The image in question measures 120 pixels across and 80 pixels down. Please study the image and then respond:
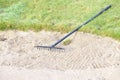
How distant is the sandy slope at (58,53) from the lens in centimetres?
646

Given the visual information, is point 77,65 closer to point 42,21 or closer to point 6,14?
point 42,21

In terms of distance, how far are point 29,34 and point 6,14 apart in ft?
3.78

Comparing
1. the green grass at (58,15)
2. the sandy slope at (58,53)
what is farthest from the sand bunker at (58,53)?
the green grass at (58,15)

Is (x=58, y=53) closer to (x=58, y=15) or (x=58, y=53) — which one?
(x=58, y=53)

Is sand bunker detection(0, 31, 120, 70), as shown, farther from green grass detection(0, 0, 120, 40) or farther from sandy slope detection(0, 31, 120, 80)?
green grass detection(0, 0, 120, 40)

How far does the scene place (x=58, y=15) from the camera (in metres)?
8.34

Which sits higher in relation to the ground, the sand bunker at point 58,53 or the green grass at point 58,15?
the green grass at point 58,15

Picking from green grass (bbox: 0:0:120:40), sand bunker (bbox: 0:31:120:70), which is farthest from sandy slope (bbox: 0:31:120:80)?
green grass (bbox: 0:0:120:40)

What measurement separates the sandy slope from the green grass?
0.88 ft

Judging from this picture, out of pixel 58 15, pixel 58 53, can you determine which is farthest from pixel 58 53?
pixel 58 15

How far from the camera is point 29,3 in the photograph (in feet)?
29.6

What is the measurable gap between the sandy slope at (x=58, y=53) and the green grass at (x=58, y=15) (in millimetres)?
268

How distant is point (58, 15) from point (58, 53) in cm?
164

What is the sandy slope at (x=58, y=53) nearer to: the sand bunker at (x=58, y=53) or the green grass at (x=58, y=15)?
the sand bunker at (x=58, y=53)
